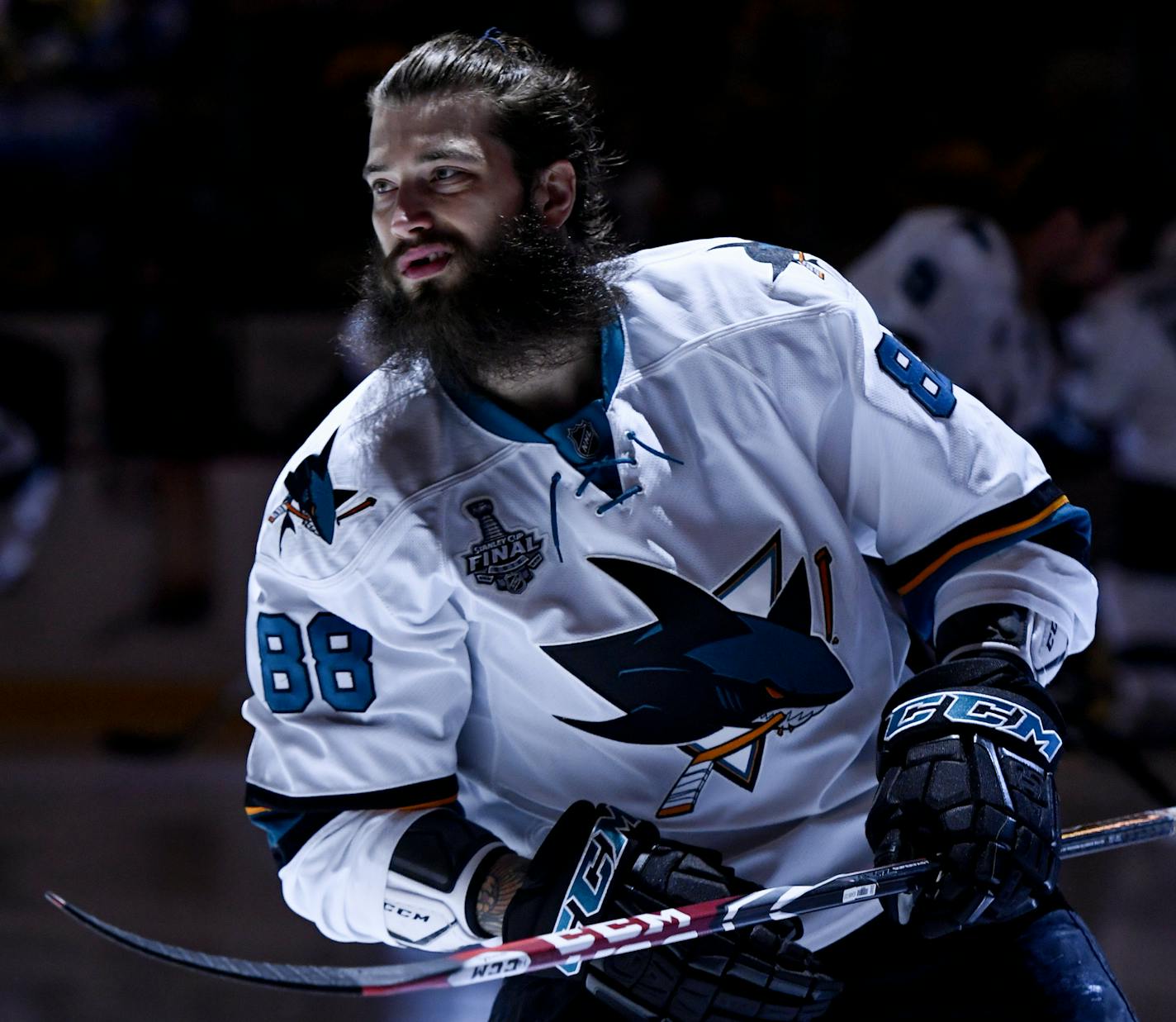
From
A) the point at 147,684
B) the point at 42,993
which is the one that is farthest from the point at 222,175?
the point at 42,993

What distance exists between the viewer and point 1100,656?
441 cm

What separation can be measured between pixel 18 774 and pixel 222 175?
6.83 feet

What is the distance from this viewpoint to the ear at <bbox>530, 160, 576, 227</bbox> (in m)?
1.62

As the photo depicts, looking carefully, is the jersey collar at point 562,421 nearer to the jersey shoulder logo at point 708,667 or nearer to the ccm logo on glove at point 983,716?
the jersey shoulder logo at point 708,667

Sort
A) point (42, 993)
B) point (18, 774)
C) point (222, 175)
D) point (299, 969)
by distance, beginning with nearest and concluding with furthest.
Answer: point (299, 969) → point (42, 993) → point (18, 774) → point (222, 175)

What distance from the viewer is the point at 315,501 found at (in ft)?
4.82

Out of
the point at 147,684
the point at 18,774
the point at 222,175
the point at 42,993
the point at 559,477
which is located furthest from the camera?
the point at 222,175

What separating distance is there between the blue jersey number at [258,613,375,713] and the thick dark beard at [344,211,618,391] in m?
0.28

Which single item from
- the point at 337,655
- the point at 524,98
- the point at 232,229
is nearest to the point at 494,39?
the point at 524,98

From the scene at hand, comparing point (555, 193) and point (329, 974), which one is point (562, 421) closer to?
point (555, 193)

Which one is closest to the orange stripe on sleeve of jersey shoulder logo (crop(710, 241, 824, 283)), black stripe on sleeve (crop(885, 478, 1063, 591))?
black stripe on sleeve (crop(885, 478, 1063, 591))

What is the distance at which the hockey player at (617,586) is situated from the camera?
1.45 m

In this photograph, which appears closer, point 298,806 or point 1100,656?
point 298,806

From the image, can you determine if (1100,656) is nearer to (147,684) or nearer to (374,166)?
(147,684)
